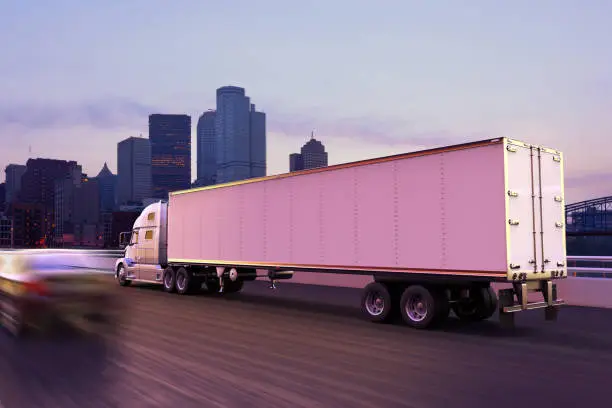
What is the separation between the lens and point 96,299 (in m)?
10.0

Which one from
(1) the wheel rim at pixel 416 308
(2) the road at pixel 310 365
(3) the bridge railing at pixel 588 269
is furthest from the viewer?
(3) the bridge railing at pixel 588 269

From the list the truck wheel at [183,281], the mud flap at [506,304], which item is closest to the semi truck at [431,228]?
the mud flap at [506,304]

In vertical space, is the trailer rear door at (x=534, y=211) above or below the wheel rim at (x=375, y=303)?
above

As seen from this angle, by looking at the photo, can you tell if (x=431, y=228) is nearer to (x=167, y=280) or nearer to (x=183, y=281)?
(x=183, y=281)

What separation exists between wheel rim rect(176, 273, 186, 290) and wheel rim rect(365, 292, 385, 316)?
9481 mm

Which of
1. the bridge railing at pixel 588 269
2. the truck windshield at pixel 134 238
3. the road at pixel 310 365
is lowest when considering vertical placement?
the road at pixel 310 365

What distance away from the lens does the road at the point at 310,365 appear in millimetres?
6691

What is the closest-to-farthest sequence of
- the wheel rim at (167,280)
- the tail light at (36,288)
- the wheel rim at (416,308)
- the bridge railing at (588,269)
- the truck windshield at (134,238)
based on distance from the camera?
the tail light at (36,288)
the wheel rim at (416,308)
the bridge railing at (588,269)
the wheel rim at (167,280)
the truck windshield at (134,238)

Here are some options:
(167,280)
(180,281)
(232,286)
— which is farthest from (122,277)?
(232,286)

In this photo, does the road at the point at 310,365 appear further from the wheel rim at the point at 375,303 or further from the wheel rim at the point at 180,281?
the wheel rim at the point at 180,281

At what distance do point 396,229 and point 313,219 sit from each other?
283 cm

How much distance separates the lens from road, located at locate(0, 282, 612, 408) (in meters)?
6.69

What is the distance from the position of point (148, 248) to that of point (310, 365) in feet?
54.0

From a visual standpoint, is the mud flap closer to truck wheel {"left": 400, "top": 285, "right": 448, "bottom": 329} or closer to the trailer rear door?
the trailer rear door
